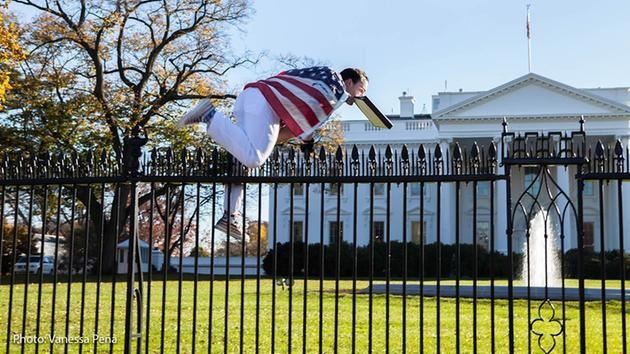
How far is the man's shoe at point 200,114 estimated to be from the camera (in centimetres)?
482

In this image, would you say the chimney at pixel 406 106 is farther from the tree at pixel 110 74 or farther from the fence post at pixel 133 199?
the fence post at pixel 133 199

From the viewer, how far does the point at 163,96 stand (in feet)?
94.1

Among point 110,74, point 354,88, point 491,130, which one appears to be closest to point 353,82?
point 354,88

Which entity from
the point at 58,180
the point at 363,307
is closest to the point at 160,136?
the point at 363,307

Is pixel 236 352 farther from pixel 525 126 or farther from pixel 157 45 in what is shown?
pixel 525 126

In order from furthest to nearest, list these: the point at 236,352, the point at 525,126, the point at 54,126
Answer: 1. the point at 525,126
2. the point at 54,126
3. the point at 236,352

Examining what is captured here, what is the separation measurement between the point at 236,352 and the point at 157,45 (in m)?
22.8

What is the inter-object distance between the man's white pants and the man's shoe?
5 centimetres

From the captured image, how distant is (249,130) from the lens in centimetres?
478

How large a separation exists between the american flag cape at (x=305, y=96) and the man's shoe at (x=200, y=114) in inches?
14.2

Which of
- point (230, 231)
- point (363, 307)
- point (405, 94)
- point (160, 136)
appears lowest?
point (363, 307)

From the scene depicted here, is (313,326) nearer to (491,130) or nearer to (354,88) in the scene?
(354,88)

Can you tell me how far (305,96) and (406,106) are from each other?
48.2 meters

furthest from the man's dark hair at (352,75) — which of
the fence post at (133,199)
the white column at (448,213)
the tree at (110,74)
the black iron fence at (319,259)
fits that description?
the white column at (448,213)
